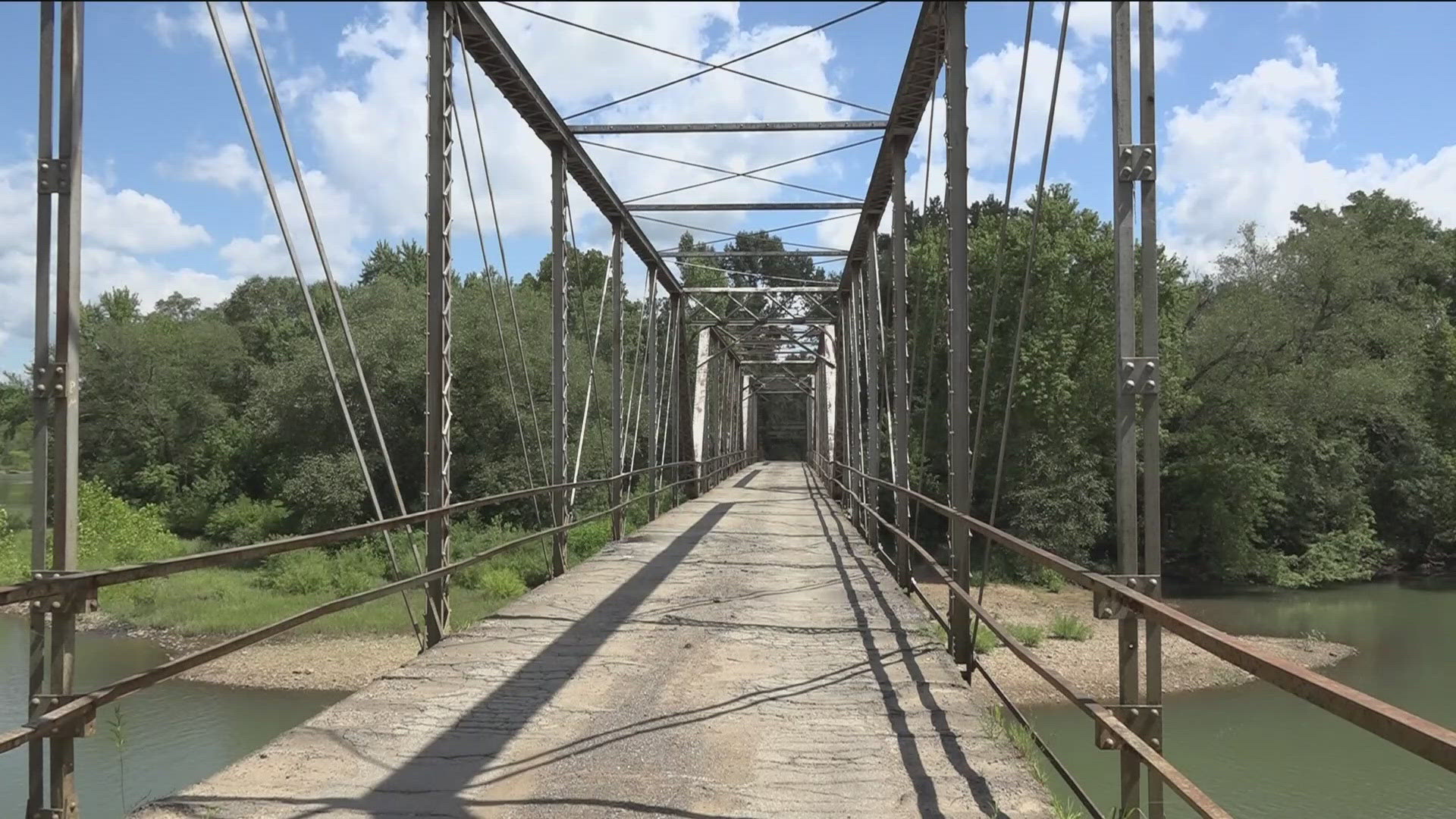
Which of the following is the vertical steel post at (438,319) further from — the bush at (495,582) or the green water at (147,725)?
the bush at (495,582)

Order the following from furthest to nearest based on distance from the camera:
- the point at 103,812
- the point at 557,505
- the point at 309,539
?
the point at 103,812 < the point at 557,505 < the point at 309,539

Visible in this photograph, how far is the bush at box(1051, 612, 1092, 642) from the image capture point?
2084cm

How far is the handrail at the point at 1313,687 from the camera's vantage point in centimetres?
164

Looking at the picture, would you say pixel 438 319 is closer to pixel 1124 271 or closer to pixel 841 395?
pixel 1124 271

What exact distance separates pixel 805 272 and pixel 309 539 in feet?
193

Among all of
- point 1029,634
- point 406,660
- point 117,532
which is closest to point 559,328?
point 406,660

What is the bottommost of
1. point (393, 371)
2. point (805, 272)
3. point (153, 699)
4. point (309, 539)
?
point (153, 699)

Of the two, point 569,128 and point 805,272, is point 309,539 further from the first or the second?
point 805,272

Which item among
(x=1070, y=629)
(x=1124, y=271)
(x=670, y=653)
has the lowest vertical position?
(x=1070, y=629)

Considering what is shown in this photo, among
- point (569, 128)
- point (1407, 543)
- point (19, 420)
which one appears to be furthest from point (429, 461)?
point (19, 420)

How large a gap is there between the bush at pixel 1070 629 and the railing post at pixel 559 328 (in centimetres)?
1361

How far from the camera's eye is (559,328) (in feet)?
34.3

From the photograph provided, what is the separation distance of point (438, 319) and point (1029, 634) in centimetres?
1604

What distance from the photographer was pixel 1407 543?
3036 centimetres
